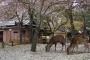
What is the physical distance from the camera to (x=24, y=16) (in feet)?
117

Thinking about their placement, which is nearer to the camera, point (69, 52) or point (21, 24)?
point (69, 52)

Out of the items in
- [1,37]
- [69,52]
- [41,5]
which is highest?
[41,5]

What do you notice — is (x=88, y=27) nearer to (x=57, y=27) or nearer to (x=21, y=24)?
(x=57, y=27)

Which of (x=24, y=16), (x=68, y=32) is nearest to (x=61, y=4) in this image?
(x=24, y=16)

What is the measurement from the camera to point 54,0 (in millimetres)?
23094

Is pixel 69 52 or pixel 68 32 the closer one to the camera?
pixel 69 52

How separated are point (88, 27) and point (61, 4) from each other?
1502 centimetres

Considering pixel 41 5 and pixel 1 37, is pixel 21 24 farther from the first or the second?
pixel 41 5

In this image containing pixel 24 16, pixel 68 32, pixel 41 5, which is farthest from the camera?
pixel 68 32

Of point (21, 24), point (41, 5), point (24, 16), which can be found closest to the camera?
point (41, 5)

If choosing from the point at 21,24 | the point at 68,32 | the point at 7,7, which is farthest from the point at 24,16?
the point at 68,32

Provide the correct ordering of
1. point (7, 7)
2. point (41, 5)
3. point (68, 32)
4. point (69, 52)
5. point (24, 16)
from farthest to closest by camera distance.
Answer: point (68, 32), point (24, 16), point (7, 7), point (41, 5), point (69, 52)

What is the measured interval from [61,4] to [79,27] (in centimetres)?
1716

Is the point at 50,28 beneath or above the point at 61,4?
beneath
